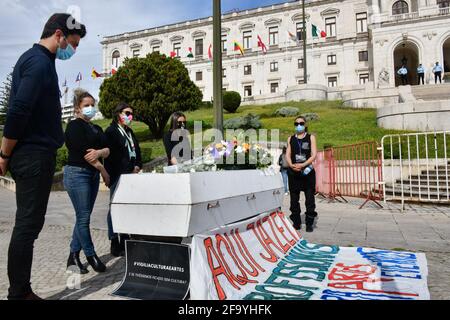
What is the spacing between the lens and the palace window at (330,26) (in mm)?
49125

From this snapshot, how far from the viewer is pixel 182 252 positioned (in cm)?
280

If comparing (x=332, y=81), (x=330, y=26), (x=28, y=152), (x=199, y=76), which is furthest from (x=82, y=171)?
(x=199, y=76)

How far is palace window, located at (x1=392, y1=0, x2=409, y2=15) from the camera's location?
4128 centimetres

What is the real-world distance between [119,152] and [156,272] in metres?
1.80

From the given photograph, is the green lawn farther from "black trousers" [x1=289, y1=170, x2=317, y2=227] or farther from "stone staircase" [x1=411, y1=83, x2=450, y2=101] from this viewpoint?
"black trousers" [x1=289, y1=170, x2=317, y2=227]

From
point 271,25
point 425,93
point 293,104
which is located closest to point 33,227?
point 425,93

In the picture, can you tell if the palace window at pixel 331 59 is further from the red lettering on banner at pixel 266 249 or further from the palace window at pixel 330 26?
the red lettering on banner at pixel 266 249

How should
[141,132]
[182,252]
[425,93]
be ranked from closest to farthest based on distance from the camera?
[182,252] → [425,93] → [141,132]

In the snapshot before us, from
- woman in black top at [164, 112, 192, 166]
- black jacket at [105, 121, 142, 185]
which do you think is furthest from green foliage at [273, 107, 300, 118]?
black jacket at [105, 121, 142, 185]

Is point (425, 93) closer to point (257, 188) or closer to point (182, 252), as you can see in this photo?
point (257, 188)

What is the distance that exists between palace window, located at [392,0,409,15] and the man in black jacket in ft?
156

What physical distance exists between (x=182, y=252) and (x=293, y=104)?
3035 centimetres

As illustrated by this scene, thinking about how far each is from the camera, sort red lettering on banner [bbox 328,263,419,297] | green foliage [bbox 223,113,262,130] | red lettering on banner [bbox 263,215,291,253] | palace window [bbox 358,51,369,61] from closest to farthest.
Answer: red lettering on banner [bbox 328,263,419,297], red lettering on banner [bbox 263,215,291,253], green foliage [bbox 223,113,262,130], palace window [bbox 358,51,369,61]
